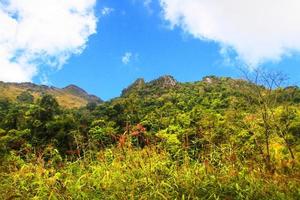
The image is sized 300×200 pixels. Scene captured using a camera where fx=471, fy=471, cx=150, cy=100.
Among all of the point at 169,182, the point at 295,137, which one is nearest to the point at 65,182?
the point at 169,182

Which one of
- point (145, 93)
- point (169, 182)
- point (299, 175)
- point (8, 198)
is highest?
point (145, 93)

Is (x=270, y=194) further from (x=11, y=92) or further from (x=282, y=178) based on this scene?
(x=11, y=92)

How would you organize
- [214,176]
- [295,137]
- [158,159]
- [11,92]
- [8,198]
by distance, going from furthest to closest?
[11,92]
[295,137]
[158,159]
[214,176]
[8,198]

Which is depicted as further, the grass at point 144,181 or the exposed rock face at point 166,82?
the exposed rock face at point 166,82

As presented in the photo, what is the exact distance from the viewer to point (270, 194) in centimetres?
559

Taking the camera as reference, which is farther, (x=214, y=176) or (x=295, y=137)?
(x=295, y=137)

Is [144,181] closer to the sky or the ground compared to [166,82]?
closer to the ground

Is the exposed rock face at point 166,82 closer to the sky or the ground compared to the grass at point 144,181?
closer to the sky

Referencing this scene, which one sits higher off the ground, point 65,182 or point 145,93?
point 145,93

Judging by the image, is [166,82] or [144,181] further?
[166,82]

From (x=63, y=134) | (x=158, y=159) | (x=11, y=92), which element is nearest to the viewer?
(x=158, y=159)

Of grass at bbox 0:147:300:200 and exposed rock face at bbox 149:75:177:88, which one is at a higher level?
exposed rock face at bbox 149:75:177:88

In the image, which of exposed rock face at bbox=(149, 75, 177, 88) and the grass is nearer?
the grass

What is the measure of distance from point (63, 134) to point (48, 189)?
2224 cm
